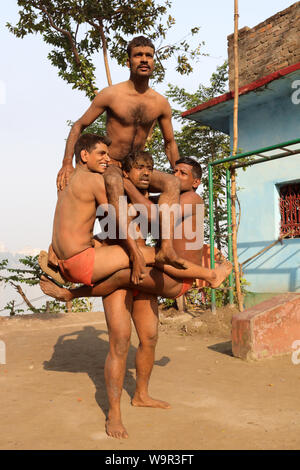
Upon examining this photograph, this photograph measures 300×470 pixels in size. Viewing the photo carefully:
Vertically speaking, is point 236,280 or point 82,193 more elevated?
point 82,193

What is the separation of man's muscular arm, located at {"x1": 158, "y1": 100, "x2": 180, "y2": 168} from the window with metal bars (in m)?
4.95

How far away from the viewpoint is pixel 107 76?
964cm

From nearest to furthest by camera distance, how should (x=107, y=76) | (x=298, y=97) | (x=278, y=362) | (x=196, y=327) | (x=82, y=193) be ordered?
(x=82, y=193)
(x=278, y=362)
(x=196, y=327)
(x=298, y=97)
(x=107, y=76)

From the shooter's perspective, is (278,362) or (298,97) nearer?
(278,362)

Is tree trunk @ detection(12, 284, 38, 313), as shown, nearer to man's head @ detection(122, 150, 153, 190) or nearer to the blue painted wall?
the blue painted wall

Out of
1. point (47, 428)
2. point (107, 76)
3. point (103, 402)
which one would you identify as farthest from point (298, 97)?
point (47, 428)

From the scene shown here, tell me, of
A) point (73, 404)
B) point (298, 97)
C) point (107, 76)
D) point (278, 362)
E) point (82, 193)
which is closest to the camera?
point (82, 193)

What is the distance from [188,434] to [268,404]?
118 cm

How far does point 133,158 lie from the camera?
3.34 meters

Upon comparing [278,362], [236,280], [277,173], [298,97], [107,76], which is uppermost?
[107,76]

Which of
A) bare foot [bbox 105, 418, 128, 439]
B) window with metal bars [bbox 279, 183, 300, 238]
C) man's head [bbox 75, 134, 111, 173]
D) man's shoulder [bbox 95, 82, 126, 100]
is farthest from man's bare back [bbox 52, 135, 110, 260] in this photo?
window with metal bars [bbox 279, 183, 300, 238]

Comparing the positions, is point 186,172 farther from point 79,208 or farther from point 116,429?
point 116,429

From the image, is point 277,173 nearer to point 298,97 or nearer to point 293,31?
point 298,97

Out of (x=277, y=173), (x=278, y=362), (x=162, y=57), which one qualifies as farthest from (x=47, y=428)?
(x=162, y=57)
